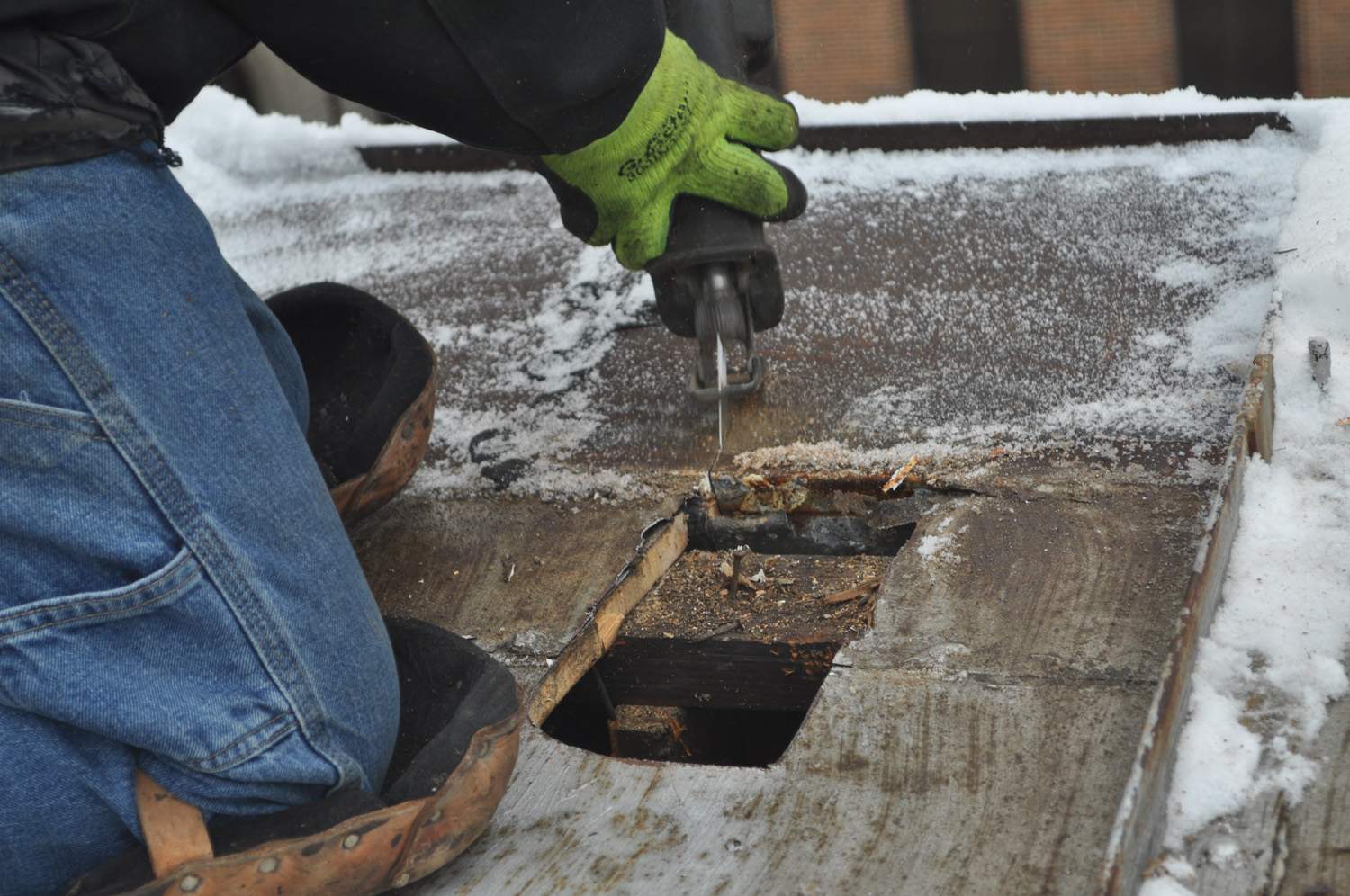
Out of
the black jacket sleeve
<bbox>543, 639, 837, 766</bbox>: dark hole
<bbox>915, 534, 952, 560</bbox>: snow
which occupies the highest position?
the black jacket sleeve

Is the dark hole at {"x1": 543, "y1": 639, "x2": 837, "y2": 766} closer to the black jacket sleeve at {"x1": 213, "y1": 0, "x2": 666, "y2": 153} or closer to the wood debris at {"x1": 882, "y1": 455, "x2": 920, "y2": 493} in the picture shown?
the wood debris at {"x1": 882, "y1": 455, "x2": 920, "y2": 493}

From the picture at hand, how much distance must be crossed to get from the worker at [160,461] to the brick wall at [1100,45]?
2.28 m

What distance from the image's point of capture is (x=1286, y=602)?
142cm

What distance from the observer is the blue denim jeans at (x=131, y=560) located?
1.08 meters

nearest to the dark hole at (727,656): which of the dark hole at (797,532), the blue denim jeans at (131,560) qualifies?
the dark hole at (797,532)

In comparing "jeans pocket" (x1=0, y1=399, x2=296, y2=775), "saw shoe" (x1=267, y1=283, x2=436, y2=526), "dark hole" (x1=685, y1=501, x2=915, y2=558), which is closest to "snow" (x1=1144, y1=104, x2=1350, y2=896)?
"dark hole" (x1=685, y1=501, x2=915, y2=558)

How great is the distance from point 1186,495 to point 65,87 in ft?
4.17

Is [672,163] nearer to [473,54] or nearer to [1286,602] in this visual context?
[473,54]

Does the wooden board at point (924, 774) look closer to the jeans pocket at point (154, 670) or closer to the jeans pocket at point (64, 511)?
the jeans pocket at point (154, 670)

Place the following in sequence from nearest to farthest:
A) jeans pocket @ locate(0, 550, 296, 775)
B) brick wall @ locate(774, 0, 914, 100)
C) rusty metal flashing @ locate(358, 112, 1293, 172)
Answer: jeans pocket @ locate(0, 550, 296, 775), rusty metal flashing @ locate(358, 112, 1293, 172), brick wall @ locate(774, 0, 914, 100)

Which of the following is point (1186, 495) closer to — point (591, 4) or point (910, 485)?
point (910, 485)

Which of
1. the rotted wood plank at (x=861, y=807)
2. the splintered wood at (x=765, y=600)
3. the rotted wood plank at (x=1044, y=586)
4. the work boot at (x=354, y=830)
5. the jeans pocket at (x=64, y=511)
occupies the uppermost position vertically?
the jeans pocket at (x=64, y=511)

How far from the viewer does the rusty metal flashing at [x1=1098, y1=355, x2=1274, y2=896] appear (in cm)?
107

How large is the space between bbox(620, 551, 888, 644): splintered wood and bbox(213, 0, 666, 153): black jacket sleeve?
1.89ft
